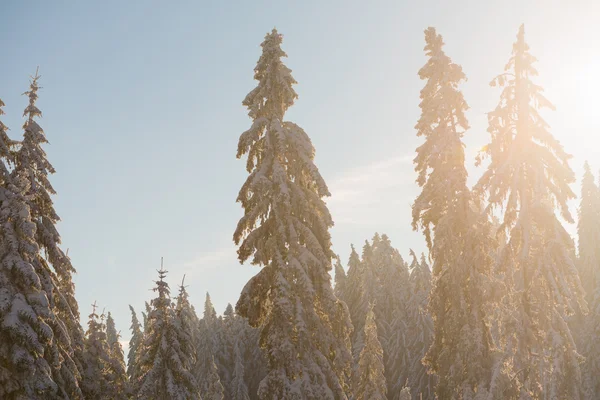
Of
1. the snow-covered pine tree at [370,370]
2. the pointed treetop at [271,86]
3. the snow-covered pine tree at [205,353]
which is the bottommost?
the snow-covered pine tree at [370,370]

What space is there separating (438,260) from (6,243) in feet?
56.8

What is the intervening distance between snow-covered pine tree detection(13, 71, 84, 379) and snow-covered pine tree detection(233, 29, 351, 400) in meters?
12.0

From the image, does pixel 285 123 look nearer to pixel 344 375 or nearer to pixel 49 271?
pixel 344 375

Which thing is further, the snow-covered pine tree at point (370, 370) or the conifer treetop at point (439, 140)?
the snow-covered pine tree at point (370, 370)

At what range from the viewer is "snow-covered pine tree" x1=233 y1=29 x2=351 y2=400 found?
1685cm

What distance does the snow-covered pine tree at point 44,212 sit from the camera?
2500 cm

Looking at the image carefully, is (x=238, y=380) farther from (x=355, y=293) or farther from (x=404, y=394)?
(x=404, y=394)

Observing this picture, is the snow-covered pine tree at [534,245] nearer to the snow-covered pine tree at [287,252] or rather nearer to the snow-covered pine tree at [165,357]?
the snow-covered pine tree at [287,252]

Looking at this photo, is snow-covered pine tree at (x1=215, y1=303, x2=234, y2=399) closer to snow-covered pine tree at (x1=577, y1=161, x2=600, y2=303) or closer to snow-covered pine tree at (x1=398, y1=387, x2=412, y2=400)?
snow-covered pine tree at (x1=398, y1=387, x2=412, y2=400)

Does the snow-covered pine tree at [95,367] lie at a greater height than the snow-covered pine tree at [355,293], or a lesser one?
lesser

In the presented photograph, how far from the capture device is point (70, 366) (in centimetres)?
2314

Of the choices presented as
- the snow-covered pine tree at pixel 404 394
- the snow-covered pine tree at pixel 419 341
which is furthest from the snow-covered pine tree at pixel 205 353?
the snow-covered pine tree at pixel 404 394

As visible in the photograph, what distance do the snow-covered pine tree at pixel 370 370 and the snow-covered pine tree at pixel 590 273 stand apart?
18026 mm

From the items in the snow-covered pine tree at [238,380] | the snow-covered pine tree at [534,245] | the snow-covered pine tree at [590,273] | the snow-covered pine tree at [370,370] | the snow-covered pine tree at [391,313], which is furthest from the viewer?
the snow-covered pine tree at [238,380]
